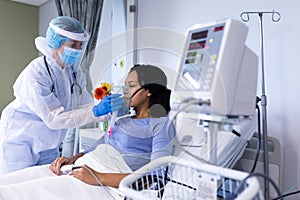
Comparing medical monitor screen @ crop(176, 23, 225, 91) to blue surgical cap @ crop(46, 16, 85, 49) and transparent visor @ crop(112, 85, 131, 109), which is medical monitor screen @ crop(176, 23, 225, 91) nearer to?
transparent visor @ crop(112, 85, 131, 109)

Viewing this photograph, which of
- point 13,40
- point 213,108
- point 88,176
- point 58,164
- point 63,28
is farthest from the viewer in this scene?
point 13,40

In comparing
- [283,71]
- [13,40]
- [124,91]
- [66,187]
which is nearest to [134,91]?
[124,91]

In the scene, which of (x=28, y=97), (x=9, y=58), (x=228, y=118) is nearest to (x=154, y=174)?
(x=228, y=118)

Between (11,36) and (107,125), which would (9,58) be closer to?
(11,36)

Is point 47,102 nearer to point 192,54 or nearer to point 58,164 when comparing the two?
point 58,164

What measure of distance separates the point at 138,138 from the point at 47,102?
0.55 m

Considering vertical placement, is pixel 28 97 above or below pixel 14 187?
above

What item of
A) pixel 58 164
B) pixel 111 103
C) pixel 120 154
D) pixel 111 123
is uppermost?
pixel 111 103

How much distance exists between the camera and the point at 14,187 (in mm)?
1114

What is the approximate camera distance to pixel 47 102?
1503mm

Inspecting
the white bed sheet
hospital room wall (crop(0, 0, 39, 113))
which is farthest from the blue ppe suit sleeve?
hospital room wall (crop(0, 0, 39, 113))

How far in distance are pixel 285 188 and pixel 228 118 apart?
1112mm

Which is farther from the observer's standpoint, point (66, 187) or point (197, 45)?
point (66, 187)

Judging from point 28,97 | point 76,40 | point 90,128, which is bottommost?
point 90,128
